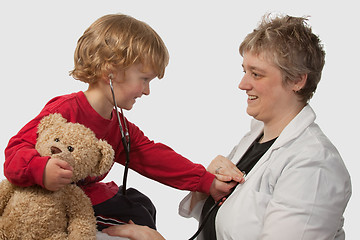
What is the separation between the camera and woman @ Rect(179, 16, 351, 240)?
5.90ft

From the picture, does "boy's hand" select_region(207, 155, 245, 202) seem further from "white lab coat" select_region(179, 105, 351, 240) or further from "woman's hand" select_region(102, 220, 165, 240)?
"woman's hand" select_region(102, 220, 165, 240)

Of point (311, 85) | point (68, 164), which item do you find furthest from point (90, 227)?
point (311, 85)

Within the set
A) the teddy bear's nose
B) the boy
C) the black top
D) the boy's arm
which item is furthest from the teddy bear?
the black top

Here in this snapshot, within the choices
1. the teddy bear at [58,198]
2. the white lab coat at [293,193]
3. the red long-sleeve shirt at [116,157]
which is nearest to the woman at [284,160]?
the white lab coat at [293,193]

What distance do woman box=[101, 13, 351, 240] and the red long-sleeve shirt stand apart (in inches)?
6.6

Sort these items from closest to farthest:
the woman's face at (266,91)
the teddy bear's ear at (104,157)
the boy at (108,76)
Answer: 1. the teddy bear's ear at (104,157)
2. the boy at (108,76)
3. the woman's face at (266,91)

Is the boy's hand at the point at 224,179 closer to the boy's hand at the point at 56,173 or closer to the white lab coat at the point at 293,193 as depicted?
the white lab coat at the point at 293,193

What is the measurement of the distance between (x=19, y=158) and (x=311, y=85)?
3.94ft

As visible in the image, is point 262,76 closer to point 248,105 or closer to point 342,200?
point 248,105

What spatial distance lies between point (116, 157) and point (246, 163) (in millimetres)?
596

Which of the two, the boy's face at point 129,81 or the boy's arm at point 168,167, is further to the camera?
the boy's arm at point 168,167

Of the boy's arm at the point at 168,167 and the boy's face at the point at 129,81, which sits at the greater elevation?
the boy's face at the point at 129,81

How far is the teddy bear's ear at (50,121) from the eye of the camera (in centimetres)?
172

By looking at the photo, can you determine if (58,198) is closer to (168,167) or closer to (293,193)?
(168,167)
